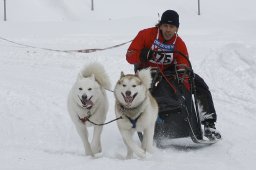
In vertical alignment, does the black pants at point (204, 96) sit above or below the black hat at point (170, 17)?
below

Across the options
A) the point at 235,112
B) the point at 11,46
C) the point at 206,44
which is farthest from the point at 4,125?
the point at 206,44

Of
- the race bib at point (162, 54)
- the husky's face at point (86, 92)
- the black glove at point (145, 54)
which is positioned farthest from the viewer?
the race bib at point (162, 54)

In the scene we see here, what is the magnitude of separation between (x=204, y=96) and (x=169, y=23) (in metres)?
0.96

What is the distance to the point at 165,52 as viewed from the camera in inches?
200

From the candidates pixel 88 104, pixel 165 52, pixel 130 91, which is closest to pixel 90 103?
pixel 88 104

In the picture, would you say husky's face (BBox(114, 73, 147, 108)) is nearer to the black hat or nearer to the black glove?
the black glove

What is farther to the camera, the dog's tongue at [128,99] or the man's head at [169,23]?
the man's head at [169,23]

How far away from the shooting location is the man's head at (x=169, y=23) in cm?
502

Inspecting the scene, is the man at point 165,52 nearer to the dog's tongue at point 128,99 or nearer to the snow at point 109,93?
the snow at point 109,93

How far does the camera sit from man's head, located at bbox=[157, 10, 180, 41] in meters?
5.02

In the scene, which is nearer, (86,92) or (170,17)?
(86,92)

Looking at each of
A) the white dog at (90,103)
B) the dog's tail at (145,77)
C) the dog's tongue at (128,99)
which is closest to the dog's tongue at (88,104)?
the white dog at (90,103)

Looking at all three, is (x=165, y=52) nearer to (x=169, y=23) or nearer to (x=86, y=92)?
(x=169, y=23)

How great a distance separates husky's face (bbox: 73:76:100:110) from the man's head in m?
0.97
